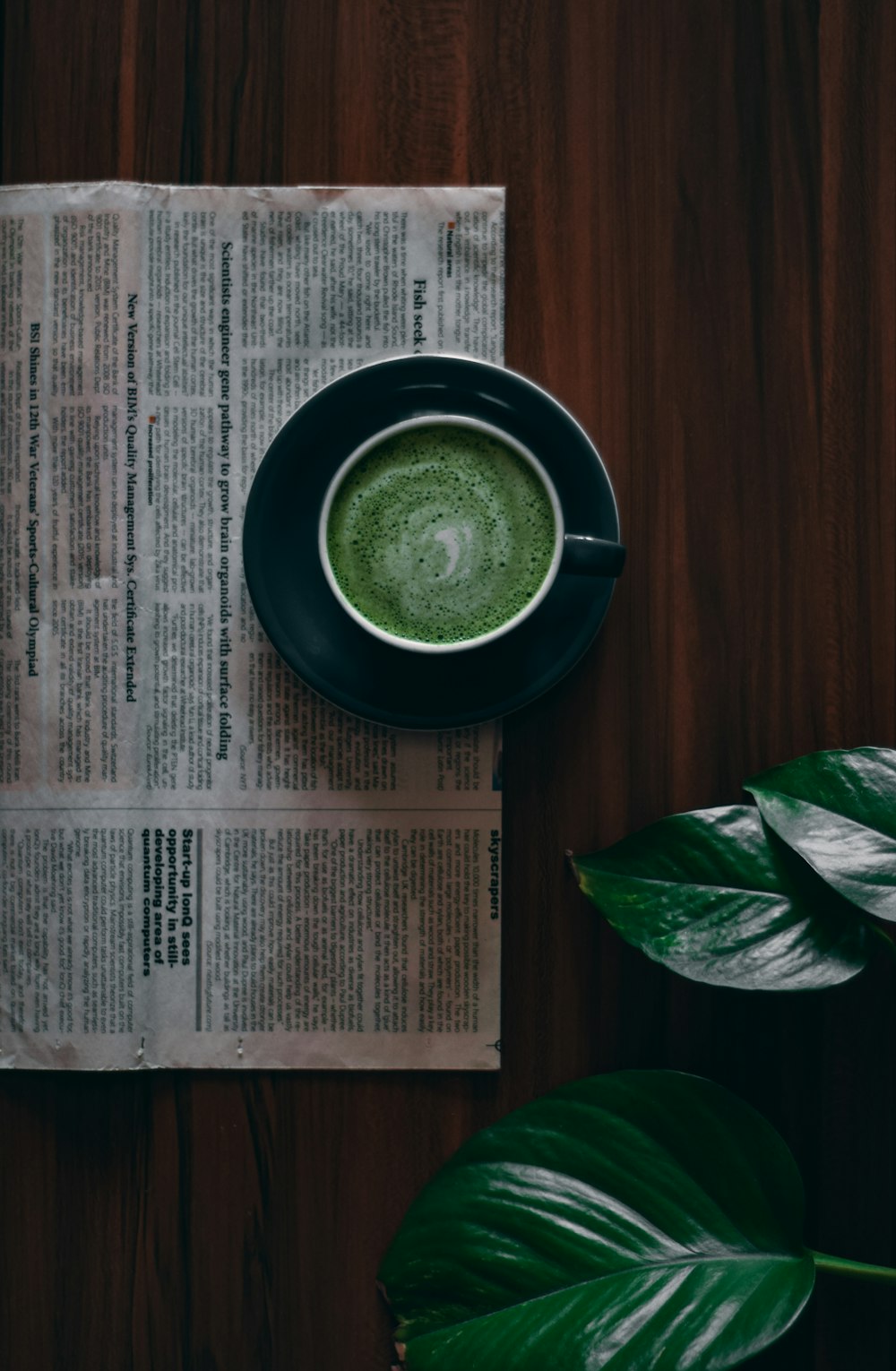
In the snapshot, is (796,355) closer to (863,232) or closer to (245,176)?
(863,232)

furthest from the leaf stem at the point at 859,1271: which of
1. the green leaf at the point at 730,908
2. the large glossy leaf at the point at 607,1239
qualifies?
the green leaf at the point at 730,908

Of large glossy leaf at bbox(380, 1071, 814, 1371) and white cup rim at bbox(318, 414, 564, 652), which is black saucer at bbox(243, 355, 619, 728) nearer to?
white cup rim at bbox(318, 414, 564, 652)

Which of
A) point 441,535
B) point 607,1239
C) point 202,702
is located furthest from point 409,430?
point 607,1239

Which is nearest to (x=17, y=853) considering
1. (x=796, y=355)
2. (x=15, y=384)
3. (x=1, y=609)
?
(x=1, y=609)

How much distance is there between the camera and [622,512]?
60 centimetres

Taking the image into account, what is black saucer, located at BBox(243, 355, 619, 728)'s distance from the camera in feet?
1.83

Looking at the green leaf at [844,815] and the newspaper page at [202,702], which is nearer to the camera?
the green leaf at [844,815]

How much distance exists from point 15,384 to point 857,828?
559 millimetres

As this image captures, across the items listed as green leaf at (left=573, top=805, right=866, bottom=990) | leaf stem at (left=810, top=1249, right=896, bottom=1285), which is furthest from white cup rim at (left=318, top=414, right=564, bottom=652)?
leaf stem at (left=810, top=1249, right=896, bottom=1285)

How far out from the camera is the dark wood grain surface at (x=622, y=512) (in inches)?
23.2

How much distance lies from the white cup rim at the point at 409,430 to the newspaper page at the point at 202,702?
0.08m

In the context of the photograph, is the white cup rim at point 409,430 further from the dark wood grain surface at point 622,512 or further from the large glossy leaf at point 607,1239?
the large glossy leaf at point 607,1239

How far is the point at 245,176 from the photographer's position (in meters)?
0.60

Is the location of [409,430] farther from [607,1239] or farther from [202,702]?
[607,1239]
